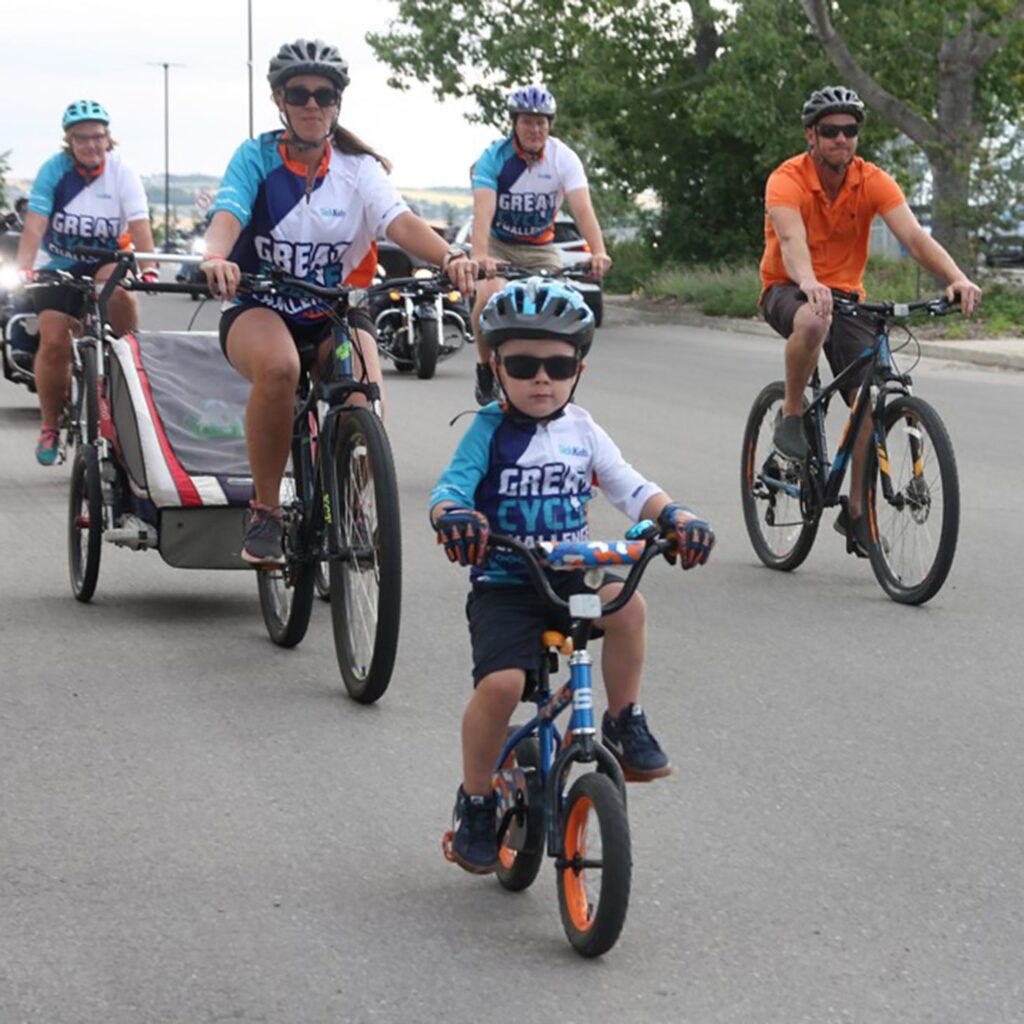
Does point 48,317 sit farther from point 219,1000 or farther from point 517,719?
point 219,1000

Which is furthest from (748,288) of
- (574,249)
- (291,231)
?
(291,231)

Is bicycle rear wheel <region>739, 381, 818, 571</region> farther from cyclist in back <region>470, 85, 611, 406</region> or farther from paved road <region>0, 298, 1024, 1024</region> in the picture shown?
cyclist in back <region>470, 85, 611, 406</region>

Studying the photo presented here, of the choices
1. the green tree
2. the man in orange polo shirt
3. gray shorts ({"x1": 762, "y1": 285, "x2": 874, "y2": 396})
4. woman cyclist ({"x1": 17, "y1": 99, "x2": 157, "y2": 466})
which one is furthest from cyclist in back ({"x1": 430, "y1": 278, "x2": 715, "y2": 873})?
the green tree

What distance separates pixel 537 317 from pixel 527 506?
0.42 meters

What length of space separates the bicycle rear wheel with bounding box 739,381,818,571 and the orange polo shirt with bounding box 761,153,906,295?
50 centimetres

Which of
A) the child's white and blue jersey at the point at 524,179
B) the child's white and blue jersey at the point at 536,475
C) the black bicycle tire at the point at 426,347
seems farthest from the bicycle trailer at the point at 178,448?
the black bicycle tire at the point at 426,347

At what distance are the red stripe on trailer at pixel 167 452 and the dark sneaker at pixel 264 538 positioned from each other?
2.34ft

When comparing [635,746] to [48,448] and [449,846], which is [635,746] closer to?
[449,846]

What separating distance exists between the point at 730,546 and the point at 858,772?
4.19m

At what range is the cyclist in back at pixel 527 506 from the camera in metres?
4.86

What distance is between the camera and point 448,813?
223 inches

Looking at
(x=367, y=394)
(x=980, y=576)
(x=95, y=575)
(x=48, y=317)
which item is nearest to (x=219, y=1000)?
(x=367, y=394)

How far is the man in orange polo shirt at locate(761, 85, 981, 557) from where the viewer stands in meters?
8.98

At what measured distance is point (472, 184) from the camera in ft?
40.8
